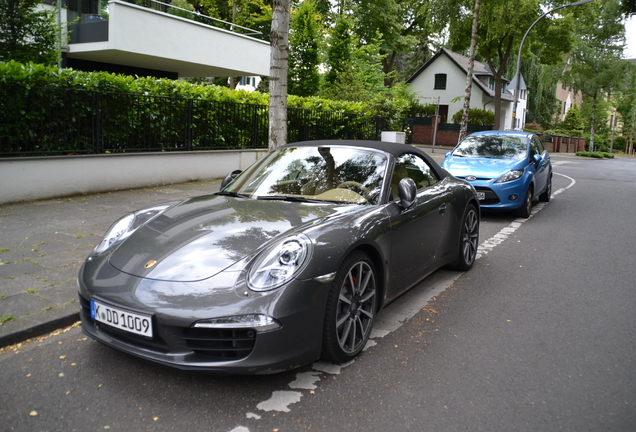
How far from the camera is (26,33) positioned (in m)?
12.7

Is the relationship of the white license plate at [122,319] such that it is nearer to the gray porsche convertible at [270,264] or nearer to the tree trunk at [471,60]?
the gray porsche convertible at [270,264]

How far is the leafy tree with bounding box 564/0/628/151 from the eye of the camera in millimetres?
50156

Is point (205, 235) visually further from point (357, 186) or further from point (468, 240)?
point (468, 240)

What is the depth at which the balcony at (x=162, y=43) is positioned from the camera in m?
16.8

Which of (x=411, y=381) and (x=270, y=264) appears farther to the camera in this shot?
(x=411, y=381)

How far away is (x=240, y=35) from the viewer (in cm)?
2102

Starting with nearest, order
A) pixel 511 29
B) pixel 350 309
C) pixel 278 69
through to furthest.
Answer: pixel 350 309, pixel 278 69, pixel 511 29

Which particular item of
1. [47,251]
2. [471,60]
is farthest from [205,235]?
[471,60]

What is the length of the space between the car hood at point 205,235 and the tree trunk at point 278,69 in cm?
520

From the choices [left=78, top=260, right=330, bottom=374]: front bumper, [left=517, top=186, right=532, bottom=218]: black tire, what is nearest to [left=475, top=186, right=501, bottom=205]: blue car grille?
[left=517, top=186, right=532, bottom=218]: black tire

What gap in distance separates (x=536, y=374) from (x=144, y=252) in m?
2.57

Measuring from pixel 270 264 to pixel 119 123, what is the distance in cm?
851

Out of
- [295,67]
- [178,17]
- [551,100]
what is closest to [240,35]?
[178,17]

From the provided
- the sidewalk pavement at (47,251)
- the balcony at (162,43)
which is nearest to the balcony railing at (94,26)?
the balcony at (162,43)
